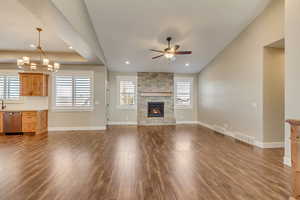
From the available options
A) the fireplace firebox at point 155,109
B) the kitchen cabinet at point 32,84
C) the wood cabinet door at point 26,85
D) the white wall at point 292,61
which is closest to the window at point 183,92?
the fireplace firebox at point 155,109

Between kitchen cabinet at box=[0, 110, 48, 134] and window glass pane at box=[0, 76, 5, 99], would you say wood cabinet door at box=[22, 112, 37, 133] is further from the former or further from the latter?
window glass pane at box=[0, 76, 5, 99]

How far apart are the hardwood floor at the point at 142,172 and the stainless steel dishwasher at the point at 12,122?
172 cm

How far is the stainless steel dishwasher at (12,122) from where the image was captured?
227 inches

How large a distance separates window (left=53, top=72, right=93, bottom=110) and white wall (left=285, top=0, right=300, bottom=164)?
21.5 feet

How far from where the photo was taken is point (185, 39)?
539 centimetres

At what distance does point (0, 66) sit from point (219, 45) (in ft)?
29.1

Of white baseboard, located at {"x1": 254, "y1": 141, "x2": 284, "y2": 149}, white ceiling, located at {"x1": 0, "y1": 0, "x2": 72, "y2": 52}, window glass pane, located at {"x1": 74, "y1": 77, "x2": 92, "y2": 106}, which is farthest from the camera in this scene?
window glass pane, located at {"x1": 74, "y1": 77, "x2": 92, "y2": 106}

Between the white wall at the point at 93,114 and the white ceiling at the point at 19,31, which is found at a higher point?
the white ceiling at the point at 19,31

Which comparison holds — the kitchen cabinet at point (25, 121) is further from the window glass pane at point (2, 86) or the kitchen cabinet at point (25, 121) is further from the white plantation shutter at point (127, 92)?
the white plantation shutter at point (127, 92)

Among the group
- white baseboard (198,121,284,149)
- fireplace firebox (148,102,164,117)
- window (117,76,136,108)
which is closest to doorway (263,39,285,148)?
white baseboard (198,121,284,149)

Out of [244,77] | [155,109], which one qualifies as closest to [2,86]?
[155,109]

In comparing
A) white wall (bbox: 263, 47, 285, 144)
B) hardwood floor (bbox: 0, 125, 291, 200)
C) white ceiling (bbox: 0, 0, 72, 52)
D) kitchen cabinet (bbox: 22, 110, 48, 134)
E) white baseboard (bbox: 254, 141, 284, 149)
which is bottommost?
hardwood floor (bbox: 0, 125, 291, 200)

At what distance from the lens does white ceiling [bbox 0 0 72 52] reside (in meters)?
3.35

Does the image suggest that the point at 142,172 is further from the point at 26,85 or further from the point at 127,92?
the point at 26,85
